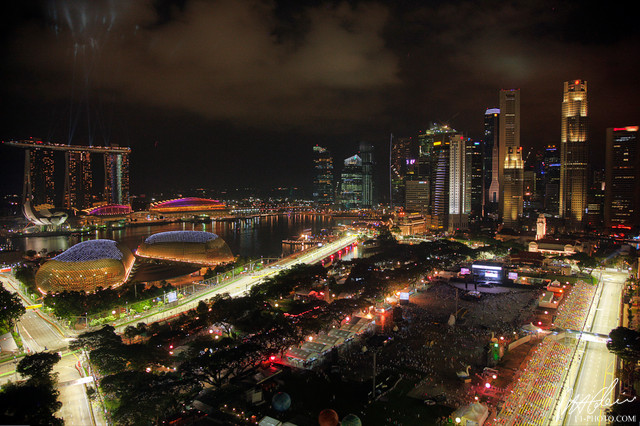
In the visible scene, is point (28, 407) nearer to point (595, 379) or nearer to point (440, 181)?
point (595, 379)

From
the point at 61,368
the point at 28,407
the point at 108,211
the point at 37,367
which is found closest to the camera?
the point at 28,407

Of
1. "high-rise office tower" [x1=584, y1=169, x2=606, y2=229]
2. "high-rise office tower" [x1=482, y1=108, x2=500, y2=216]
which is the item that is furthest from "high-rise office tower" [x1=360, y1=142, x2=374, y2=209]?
"high-rise office tower" [x1=584, y1=169, x2=606, y2=229]

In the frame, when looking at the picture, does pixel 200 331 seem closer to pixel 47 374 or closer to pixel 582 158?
pixel 47 374

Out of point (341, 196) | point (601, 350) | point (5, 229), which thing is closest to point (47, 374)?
point (601, 350)

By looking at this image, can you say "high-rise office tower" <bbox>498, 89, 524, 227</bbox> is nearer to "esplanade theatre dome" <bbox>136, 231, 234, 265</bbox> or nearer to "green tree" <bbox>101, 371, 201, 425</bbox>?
"esplanade theatre dome" <bbox>136, 231, 234, 265</bbox>

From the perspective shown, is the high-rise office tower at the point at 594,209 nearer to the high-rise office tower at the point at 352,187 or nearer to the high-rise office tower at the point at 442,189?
the high-rise office tower at the point at 442,189

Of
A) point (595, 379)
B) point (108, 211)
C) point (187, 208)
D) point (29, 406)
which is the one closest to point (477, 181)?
point (187, 208)
